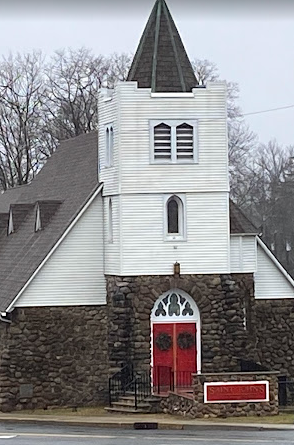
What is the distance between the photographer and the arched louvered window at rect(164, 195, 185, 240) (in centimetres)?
3694

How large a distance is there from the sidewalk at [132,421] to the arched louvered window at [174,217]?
562 centimetres

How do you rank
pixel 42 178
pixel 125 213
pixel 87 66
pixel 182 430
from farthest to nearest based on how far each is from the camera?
pixel 87 66 → pixel 42 178 → pixel 125 213 → pixel 182 430

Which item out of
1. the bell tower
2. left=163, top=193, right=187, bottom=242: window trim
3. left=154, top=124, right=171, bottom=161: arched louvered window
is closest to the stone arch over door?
the bell tower

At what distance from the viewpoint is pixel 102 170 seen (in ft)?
126

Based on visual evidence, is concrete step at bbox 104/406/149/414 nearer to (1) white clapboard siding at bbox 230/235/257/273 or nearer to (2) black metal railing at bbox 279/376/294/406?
(2) black metal railing at bbox 279/376/294/406

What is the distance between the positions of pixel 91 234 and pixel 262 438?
11.8 m

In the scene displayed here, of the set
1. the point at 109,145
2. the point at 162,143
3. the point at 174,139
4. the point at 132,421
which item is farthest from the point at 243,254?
the point at 132,421

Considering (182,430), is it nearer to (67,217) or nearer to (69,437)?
(69,437)

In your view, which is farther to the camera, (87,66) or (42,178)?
(87,66)

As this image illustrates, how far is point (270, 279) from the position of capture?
133 feet

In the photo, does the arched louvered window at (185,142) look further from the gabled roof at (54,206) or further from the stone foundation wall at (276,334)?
the stone foundation wall at (276,334)

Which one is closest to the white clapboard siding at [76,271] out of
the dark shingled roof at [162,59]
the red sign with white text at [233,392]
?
the dark shingled roof at [162,59]

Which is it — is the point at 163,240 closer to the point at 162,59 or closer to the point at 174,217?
the point at 174,217

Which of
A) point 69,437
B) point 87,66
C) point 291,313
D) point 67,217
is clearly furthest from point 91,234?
point 87,66
